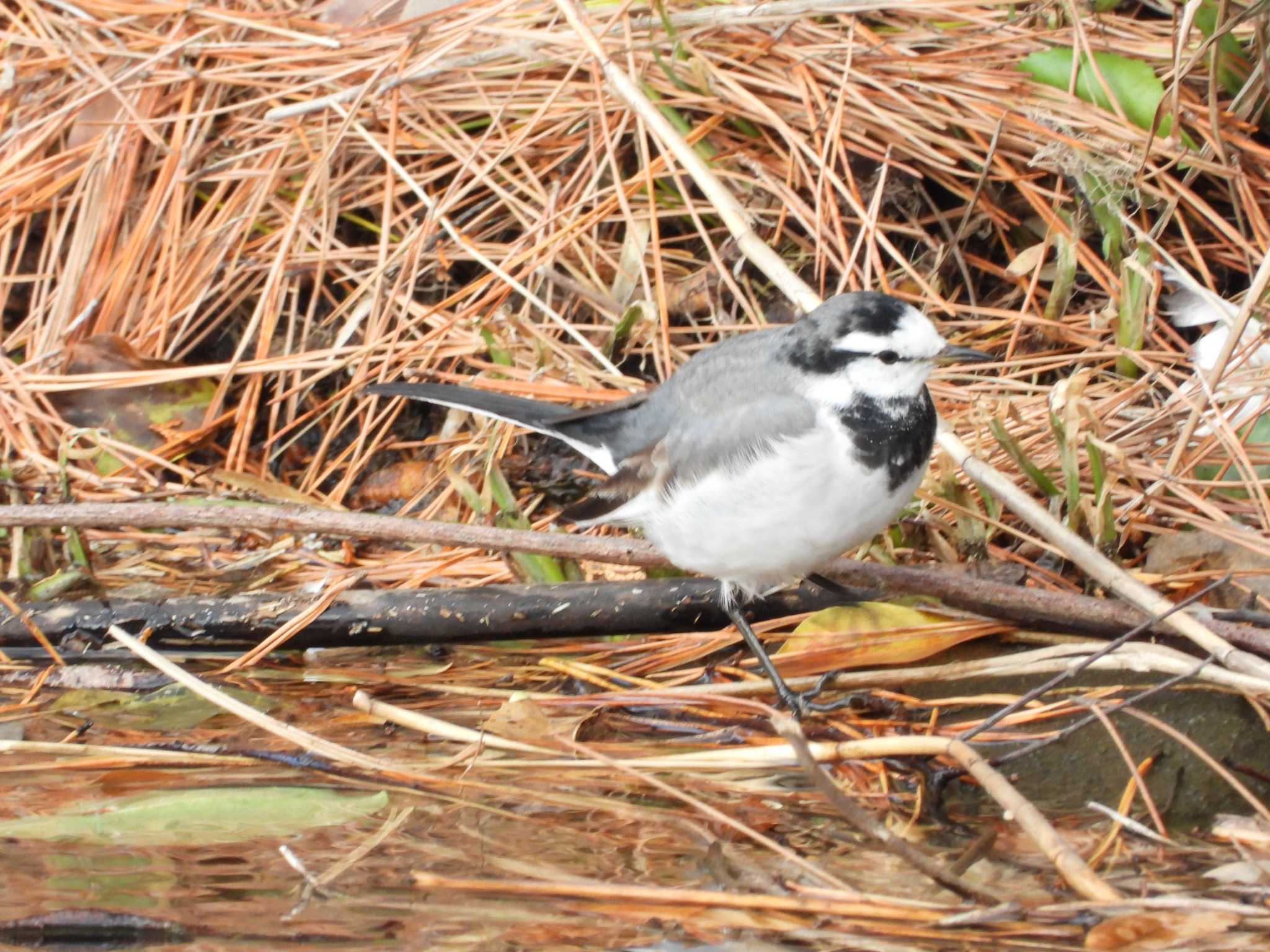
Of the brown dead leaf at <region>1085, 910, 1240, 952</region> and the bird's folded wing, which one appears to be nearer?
the brown dead leaf at <region>1085, 910, 1240, 952</region>

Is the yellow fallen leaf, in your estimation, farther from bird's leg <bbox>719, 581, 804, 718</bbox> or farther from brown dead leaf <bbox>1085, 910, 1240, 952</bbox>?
brown dead leaf <bbox>1085, 910, 1240, 952</bbox>

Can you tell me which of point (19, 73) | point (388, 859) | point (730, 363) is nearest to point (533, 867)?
point (388, 859)

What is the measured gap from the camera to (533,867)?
9.09 ft

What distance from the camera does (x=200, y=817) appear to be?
120 inches

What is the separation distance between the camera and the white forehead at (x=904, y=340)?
3.68m

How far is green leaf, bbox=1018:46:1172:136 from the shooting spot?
4922 mm

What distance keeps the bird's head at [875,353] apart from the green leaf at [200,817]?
1.53 metres

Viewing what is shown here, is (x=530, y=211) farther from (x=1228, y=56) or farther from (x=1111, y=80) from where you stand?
(x=1228, y=56)

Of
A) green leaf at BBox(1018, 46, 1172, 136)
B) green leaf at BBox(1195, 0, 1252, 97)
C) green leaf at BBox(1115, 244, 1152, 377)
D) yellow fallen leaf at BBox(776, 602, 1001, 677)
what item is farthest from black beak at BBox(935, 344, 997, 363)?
green leaf at BBox(1195, 0, 1252, 97)

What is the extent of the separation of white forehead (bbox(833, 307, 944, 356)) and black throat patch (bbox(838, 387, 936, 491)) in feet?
0.40

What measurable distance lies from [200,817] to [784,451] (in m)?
1.59

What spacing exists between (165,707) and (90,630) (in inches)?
16.7

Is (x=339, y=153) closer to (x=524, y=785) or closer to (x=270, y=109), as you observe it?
(x=270, y=109)

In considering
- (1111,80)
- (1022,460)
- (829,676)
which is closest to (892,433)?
(1022,460)
